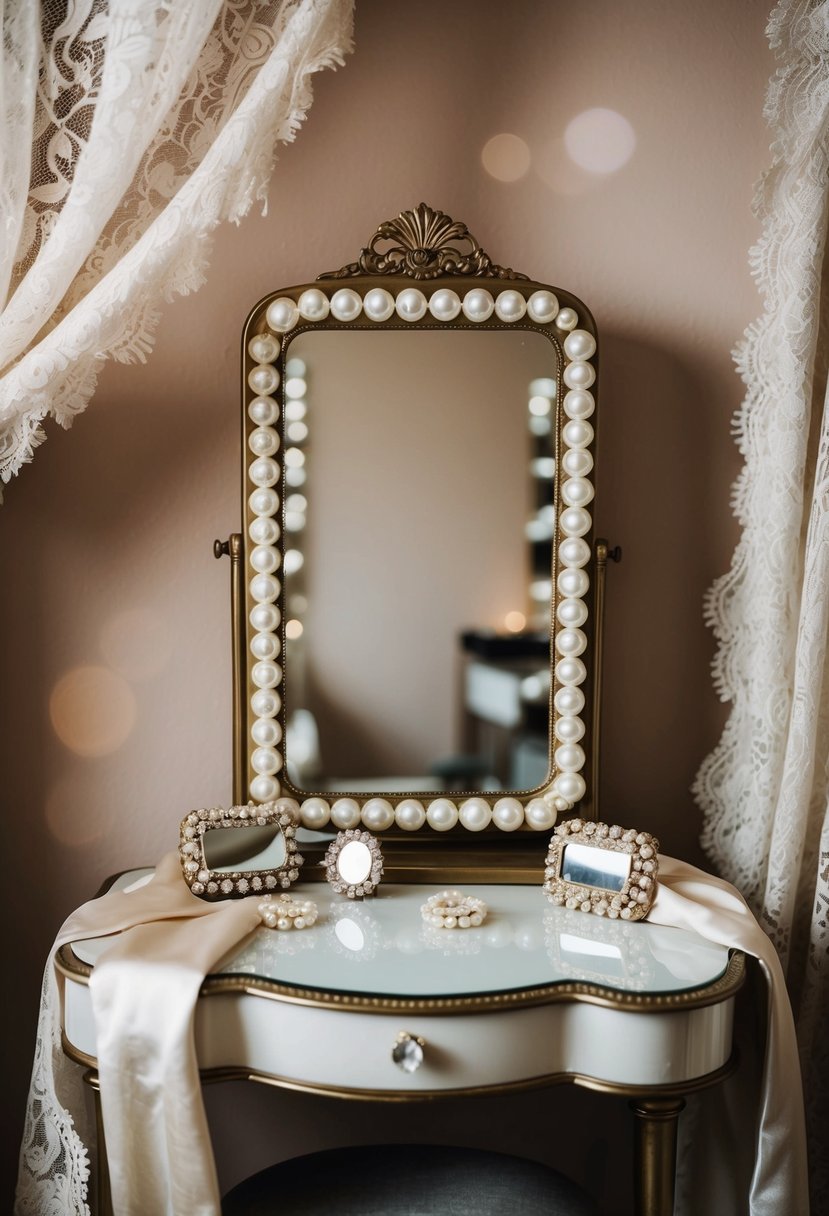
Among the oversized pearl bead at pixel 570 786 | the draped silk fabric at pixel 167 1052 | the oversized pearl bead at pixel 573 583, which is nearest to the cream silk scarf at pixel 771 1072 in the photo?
the draped silk fabric at pixel 167 1052

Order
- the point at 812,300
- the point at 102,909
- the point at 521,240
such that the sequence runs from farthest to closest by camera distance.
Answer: the point at 521,240
the point at 812,300
the point at 102,909

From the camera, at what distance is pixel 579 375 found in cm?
155

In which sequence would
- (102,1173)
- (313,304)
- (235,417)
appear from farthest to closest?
(235,417) < (313,304) < (102,1173)

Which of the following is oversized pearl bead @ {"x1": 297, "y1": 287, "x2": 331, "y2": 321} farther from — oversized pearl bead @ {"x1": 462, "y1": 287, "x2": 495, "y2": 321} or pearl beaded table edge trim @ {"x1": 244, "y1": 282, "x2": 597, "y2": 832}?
oversized pearl bead @ {"x1": 462, "y1": 287, "x2": 495, "y2": 321}

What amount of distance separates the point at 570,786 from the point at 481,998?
0.48 metres

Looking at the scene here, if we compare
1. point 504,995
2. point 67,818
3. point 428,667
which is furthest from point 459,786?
point 67,818

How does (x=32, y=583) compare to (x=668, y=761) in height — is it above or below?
above

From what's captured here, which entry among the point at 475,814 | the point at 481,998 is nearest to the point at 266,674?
the point at 475,814

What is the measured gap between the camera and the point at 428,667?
1.60m

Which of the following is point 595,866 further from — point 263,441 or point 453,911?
point 263,441

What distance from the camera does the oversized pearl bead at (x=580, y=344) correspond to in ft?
5.08

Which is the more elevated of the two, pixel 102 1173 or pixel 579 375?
pixel 579 375

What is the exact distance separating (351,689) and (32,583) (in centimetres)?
63

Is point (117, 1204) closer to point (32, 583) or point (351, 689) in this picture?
point (351, 689)
